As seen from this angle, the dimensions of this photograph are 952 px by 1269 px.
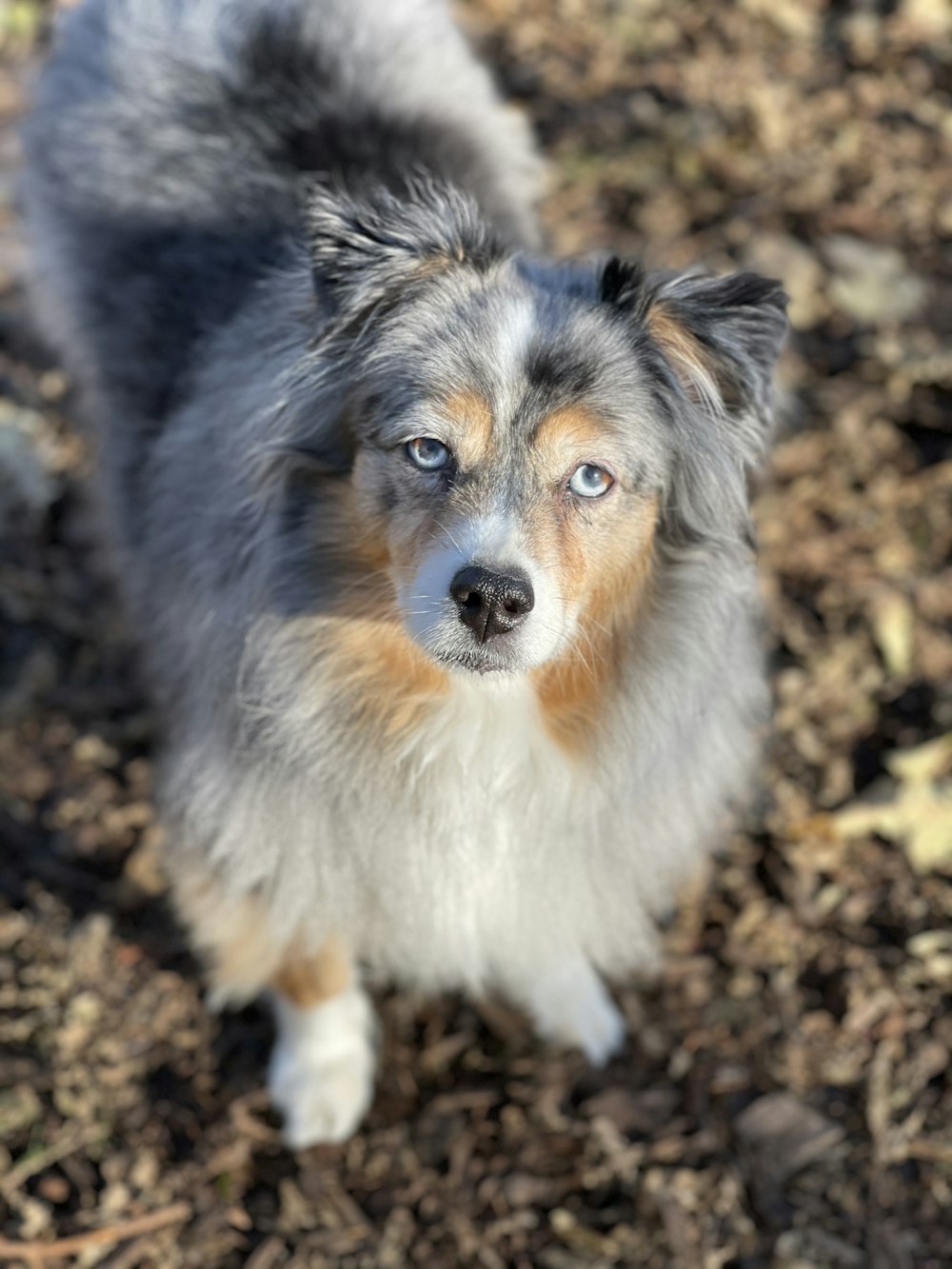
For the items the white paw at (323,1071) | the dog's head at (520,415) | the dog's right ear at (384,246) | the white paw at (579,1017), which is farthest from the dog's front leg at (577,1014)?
the dog's right ear at (384,246)

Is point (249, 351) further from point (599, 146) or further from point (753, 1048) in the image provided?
point (599, 146)

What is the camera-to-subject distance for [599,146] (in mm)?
5512

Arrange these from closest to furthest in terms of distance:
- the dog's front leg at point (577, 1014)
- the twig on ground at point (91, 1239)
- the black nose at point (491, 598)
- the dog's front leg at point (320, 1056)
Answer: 1. the black nose at point (491, 598)
2. the twig on ground at point (91, 1239)
3. the dog's front leg at point (320, 1056)
4. the dog's front leg at point (577, 1014)

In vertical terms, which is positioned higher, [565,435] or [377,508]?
[565,435]

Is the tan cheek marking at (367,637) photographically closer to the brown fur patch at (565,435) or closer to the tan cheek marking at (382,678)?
the tan cheek marking at (382,678)

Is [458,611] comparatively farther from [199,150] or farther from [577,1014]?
[199,150]

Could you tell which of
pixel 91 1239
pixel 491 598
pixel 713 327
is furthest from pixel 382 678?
pixel 91 1239

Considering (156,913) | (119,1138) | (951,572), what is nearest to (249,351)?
(156,913)

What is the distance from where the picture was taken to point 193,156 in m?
3.76

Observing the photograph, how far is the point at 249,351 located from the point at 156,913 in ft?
5.74

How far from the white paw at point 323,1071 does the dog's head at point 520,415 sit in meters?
1.35

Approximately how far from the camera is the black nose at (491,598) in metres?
2.44

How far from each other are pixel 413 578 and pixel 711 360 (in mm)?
774

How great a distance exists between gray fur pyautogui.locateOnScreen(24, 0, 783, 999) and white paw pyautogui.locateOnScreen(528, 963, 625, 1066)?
14cm
